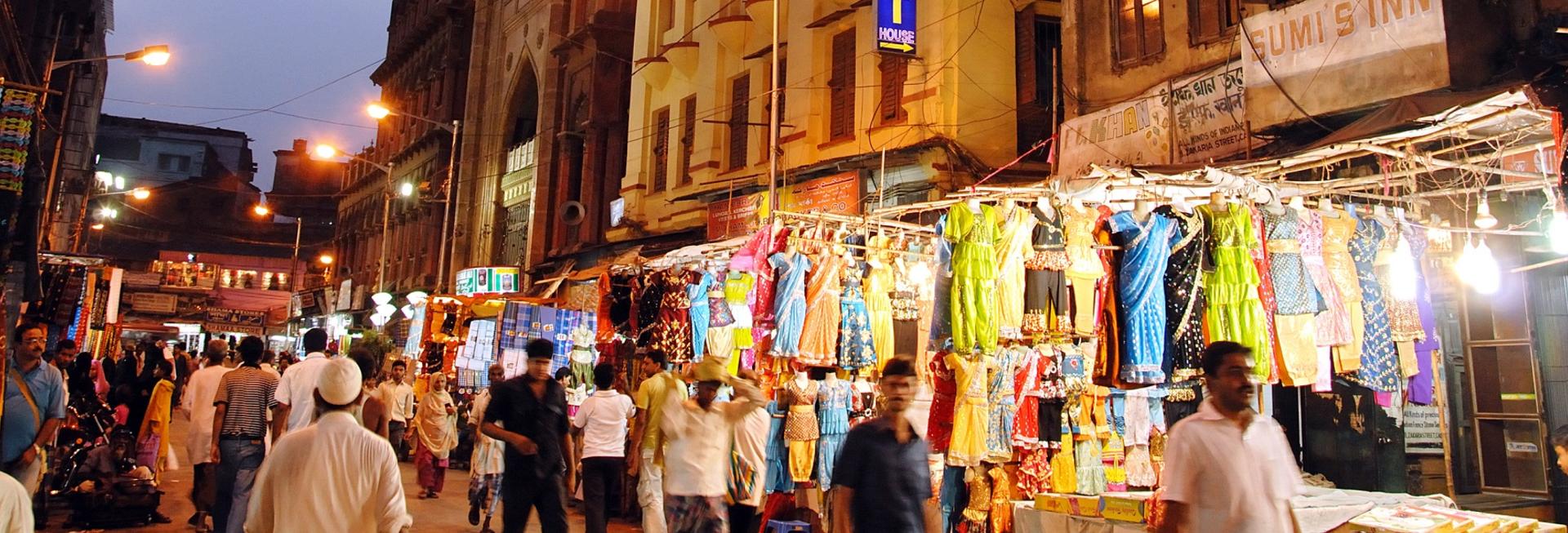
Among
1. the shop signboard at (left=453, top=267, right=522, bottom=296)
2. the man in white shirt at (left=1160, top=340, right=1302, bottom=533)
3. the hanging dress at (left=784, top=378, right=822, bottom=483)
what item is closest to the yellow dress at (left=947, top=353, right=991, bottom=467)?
the hanging dress at (left=784, top=378, right=822, bottom=483)

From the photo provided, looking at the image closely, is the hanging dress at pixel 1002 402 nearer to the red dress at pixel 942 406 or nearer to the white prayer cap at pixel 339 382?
the red dress at pixel 942 406

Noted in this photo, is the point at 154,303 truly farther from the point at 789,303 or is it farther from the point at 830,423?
the point at 830,423

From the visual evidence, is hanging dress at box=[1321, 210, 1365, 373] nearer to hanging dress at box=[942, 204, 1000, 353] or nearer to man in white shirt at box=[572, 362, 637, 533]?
hanging dress at box=[942, 204, 1000, 353]

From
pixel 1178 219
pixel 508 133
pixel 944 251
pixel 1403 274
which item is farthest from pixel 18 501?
pixel 508 133

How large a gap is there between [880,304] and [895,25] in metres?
6.04

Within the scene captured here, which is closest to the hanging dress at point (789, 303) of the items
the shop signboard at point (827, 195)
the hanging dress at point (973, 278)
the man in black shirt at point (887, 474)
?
the hanging dress at point (973, 278)

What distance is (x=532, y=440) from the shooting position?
6.82 metres

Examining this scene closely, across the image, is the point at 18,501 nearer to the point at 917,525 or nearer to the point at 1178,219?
the point at 917,525

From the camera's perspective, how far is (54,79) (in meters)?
24.0

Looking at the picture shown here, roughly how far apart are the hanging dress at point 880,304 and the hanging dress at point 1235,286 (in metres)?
3.75

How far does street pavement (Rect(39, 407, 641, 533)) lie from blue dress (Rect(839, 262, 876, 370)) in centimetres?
317

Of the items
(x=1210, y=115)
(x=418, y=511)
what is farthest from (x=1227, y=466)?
(x=418, y=511)

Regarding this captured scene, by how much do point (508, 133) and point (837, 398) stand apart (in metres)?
26.3

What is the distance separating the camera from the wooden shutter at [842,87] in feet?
57.2
